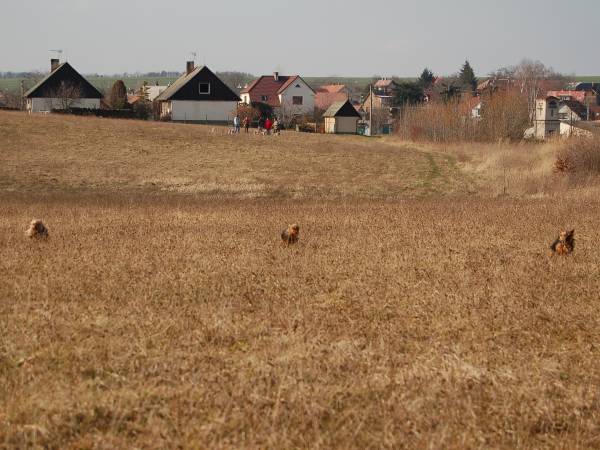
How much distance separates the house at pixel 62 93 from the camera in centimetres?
7800

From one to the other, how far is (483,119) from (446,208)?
158 ft

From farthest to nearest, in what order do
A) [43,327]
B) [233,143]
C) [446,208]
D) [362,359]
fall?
[233,143] → [446,208] → [43,327] → [362,359]

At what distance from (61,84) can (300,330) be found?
247ft

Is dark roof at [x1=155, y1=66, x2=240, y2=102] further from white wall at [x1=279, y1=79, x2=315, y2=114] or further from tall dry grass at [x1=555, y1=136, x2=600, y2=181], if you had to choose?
tall dry grass at [x1=555, y1=136, x2=600, y2=181]

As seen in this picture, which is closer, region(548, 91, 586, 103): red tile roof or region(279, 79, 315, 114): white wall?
region(279, 79, 315, 114): white wall

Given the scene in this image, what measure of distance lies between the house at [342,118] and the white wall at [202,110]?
36.1 ft

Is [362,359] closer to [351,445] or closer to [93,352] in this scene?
[351,445]

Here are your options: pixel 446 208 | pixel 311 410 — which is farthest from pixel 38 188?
pixel 311 410

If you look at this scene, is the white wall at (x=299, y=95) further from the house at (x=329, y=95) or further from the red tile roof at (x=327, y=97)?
the red tile roof at (x=327, y=97)

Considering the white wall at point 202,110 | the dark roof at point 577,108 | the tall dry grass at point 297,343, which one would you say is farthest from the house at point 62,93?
the dark roof at point 577,108

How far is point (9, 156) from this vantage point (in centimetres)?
4019

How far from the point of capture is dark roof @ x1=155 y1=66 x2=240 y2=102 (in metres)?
81.0

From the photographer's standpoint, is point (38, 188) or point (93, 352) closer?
point (93, 352)

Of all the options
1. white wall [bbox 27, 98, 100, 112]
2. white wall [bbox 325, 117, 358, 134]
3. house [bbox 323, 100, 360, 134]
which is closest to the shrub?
house [bbox 323, 100, 360, 134]
